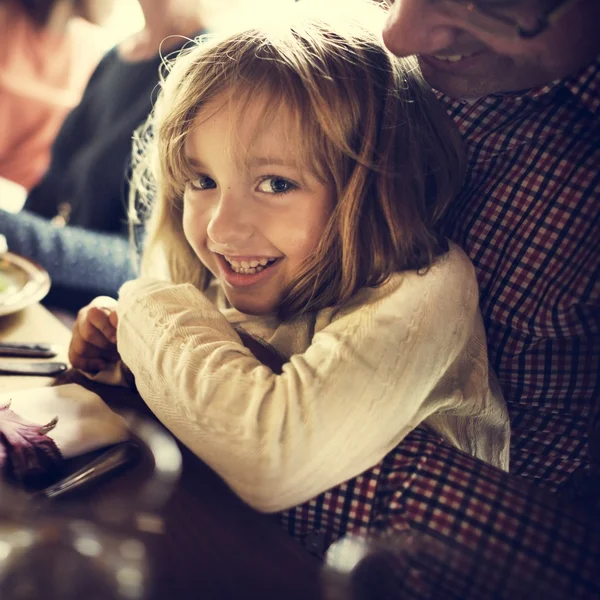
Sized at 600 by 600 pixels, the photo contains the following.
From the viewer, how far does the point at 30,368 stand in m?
0.72

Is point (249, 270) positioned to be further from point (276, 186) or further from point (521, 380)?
point (521, 380)

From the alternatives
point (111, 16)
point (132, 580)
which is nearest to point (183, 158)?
point (132, 580)

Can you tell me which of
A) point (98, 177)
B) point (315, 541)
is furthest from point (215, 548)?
point (98, 177)

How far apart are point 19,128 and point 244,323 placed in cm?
119

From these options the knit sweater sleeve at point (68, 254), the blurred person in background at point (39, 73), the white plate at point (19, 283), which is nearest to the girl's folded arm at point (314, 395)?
the white plate at point (19, 283)

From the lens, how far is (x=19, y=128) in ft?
5.42

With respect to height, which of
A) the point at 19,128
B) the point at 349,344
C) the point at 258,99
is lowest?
the point at 19,128

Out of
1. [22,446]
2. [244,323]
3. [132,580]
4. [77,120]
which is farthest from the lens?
[77,120]

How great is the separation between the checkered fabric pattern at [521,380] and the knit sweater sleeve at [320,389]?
4 cm

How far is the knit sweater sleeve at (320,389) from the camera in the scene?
0.53 m

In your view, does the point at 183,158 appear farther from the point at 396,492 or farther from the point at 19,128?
the point at 19,128

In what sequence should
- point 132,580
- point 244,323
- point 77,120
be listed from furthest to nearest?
point 77,120 < point 244,323 < point 132,580

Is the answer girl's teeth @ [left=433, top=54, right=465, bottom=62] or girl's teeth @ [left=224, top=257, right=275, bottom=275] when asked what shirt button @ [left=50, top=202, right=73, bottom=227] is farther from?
girl's teeth @ [left=433, top=54, right=465, bottom=62]

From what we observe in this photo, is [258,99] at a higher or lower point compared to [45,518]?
higher
